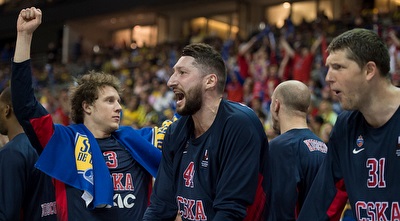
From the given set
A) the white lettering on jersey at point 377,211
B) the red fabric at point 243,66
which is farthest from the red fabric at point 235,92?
the white lettering on jersey at point 377,211

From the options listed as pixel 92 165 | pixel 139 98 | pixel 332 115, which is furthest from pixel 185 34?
pixel 92 165

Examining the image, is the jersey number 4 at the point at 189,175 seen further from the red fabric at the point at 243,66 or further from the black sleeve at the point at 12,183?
the red fabric at the point at 243,66

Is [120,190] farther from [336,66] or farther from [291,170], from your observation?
[336,66]

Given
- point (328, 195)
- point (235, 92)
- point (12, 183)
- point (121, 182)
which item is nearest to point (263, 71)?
point (235, 92)

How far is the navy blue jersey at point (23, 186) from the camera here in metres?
3.90

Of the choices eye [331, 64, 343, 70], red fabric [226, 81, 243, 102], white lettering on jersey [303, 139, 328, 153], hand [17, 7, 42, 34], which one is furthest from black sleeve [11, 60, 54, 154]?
red fabric [226, 81, 243, 102]

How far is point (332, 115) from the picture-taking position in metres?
8.83

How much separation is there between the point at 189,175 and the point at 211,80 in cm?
58

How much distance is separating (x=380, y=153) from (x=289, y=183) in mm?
957

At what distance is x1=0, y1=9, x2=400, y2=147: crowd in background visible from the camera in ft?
34.2

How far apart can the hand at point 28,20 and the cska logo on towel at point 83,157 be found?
0.92 m

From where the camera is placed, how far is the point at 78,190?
400 cm

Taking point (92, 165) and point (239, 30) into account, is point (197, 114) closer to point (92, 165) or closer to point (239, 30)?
point (92, 165)

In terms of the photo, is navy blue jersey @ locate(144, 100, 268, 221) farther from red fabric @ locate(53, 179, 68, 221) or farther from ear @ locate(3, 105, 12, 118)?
ear @ locate(3, 105, 12, 118)
